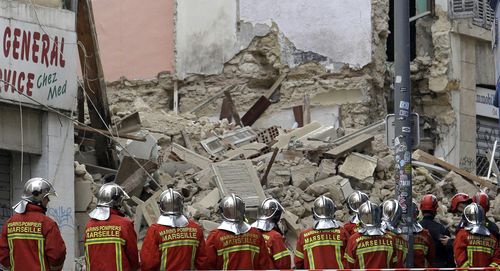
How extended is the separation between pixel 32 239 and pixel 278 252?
2.79 metres

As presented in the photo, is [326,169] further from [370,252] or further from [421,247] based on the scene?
[370,252]

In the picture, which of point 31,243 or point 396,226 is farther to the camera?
point 396,226

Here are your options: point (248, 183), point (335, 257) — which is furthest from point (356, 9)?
point (335, 257)

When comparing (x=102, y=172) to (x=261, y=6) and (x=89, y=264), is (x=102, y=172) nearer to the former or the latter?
(x=89, y=264)

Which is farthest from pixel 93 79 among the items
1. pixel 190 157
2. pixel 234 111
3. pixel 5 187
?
pixel 234 111

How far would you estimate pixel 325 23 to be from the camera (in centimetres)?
3136

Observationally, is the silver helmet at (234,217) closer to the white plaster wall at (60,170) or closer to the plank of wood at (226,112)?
the white plaster wall at (60,170)

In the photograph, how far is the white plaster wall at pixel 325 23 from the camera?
31.0 metres

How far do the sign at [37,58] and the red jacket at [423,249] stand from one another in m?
5.99

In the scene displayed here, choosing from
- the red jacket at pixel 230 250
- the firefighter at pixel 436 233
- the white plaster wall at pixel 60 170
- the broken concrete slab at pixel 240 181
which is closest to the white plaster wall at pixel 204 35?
the broken concrete slab at pixel 240 181

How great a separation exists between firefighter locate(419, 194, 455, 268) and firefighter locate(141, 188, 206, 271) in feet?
11.2

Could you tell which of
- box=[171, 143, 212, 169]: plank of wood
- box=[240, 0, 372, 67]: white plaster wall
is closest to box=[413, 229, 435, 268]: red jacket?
box=[171, 143, 212, 169]: plank of wood

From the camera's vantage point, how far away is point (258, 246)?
16.5 m

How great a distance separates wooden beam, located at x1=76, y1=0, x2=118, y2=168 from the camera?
23.2 m
